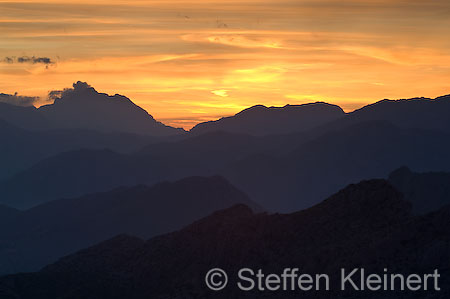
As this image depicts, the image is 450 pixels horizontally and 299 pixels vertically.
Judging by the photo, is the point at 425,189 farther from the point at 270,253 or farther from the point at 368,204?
the point at 270,253

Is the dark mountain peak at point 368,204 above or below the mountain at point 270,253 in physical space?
above

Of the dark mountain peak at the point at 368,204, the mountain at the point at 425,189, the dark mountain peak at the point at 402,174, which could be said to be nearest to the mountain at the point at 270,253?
the dark mountain peak at the point at 368,204

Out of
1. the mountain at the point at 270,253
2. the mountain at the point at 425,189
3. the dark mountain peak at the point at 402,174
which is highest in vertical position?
the dark mountain peak at the point at 402,174

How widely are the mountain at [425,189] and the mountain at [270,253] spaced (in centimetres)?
7786

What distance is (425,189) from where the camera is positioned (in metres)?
180

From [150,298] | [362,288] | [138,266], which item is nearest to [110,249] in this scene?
[138,266]

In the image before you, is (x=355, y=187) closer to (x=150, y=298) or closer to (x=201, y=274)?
(x=201, y=274)

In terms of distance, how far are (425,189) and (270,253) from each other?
324ft

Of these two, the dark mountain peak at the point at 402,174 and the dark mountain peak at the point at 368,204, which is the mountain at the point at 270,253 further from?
the dark mountain peak at the point at 402,174

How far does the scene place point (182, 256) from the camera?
104 m

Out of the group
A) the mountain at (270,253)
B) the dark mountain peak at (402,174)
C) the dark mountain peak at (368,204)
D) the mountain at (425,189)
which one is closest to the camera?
the mountain at (270,253)

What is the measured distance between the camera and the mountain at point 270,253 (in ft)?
267

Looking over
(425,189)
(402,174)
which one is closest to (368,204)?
(425,189)

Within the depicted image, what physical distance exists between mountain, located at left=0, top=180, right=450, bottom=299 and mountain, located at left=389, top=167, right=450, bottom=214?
7786cm
